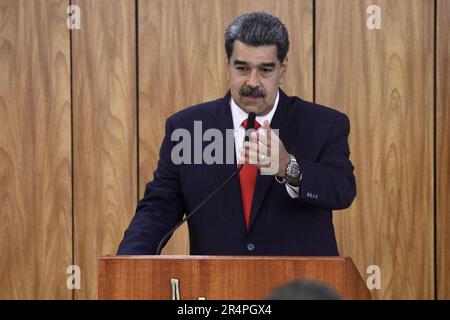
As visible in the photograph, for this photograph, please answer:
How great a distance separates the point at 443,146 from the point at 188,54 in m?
1.03

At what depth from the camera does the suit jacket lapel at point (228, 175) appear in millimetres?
2074

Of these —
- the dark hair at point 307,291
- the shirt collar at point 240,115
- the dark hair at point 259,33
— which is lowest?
the dark hair at point 307,291

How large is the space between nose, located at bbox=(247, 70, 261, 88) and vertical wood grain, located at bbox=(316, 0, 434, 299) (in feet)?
3.59

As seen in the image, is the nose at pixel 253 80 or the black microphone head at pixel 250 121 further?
the nose at pixel 253 80

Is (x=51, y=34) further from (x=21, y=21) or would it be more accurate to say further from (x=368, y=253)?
(x=368, y=253)

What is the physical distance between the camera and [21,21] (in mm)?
3195

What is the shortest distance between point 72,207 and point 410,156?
4.29ft

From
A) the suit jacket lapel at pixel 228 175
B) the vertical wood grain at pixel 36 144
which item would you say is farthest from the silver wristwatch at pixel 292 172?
the vertical wood grain at pixel 36 144

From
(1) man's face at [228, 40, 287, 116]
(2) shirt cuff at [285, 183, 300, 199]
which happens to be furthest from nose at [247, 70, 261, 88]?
(2) shirt cuff at [285, 183, 300, 199]

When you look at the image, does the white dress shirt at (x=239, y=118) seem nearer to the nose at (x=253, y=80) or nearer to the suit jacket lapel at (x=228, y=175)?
the suit jacket lapel at (x=228, y=175)

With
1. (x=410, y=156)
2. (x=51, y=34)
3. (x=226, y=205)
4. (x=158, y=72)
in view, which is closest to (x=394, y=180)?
(x=410, y=156)

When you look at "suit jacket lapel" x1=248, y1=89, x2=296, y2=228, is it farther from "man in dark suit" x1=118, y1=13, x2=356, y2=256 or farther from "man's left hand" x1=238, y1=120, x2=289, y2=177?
"man's left hand" x1=238, y1=120, x2=289, y2=177

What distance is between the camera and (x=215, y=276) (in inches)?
60.6

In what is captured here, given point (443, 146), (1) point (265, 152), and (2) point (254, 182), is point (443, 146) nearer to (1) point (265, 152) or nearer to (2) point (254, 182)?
(2) point (254, 182)
